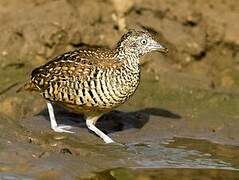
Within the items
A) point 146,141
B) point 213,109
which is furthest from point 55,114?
point 213,109

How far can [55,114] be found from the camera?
36.3ft

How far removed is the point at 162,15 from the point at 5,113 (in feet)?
10.4

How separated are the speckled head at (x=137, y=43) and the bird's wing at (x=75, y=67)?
0.21 m

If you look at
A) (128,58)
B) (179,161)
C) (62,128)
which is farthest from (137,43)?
(179,161)

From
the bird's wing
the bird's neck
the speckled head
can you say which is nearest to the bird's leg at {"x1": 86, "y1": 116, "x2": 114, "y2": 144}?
the bird's wing

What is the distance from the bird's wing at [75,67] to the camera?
982cm

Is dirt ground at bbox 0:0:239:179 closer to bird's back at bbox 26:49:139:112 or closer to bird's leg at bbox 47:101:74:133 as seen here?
bird's leg at bbox 47:101:74:133

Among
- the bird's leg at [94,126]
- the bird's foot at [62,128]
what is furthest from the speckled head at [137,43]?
the bird's foot at [62,128]

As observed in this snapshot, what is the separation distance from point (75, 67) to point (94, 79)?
1.01 ft

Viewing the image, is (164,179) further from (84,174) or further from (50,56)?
(50,56)

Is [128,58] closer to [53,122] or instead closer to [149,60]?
[53,122]

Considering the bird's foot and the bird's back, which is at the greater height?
the bird's back

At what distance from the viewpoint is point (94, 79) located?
9.74 meters

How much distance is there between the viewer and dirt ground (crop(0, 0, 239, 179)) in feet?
35.8
